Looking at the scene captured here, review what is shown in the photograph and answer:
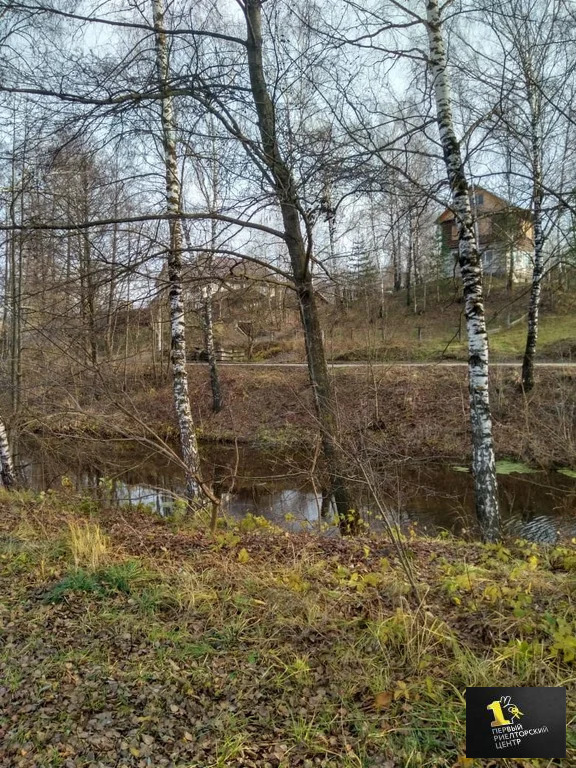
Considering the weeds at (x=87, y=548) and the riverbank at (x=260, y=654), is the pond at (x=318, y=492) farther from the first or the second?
the riverbank at (x=260, y=654)

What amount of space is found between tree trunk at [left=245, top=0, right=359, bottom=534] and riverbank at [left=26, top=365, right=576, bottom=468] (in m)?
3.43

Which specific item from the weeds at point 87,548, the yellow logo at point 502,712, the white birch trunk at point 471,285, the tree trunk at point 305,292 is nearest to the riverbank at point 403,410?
the tree trunk at point 305,292

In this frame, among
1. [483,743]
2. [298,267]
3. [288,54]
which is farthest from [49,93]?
[483,743]

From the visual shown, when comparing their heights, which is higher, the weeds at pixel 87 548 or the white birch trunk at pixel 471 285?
the white birch trunk at pixel 471 285

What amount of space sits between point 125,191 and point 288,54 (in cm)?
347

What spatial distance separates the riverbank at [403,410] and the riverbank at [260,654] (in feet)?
18.7

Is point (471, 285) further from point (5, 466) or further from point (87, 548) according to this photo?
point (5, 466)

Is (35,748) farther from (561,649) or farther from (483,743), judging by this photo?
(561,649)

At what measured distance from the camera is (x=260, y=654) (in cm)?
291

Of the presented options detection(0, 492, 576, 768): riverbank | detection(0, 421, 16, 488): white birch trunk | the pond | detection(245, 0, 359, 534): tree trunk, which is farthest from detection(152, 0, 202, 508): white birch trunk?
detection(0, 421, 16, 488): white birch trunk

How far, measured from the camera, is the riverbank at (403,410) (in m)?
12.4

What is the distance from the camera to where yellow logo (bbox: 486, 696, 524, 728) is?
1954 mm

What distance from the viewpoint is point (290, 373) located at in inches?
766

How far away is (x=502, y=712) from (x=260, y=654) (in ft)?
4.77
